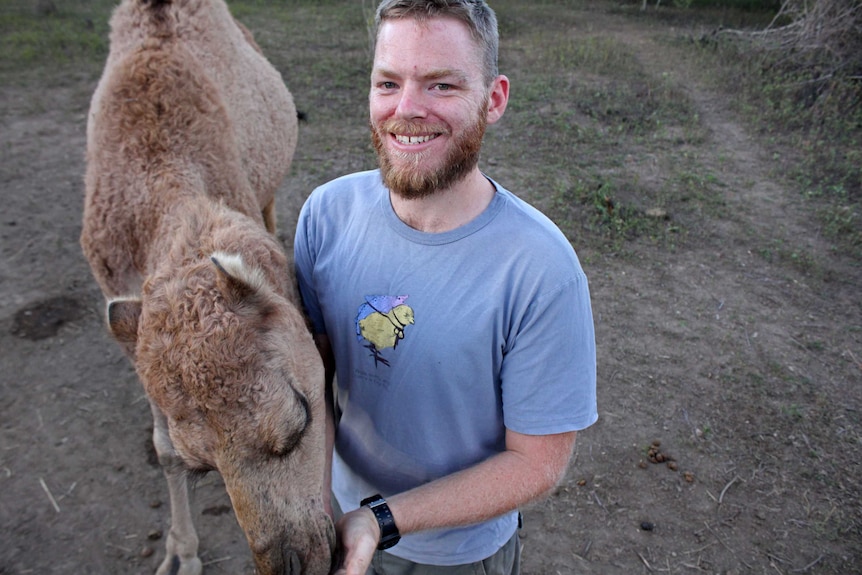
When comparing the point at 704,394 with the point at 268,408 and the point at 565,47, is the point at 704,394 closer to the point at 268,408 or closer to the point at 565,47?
the point at 268,408

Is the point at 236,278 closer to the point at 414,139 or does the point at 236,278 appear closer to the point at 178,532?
the point at 414,139

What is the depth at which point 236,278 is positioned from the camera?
1.79m

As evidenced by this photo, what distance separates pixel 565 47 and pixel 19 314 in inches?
464

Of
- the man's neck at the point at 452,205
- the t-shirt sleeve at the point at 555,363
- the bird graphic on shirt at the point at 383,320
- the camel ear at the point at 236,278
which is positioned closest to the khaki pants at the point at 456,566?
the t-shirt sleeve at the point at 555,363

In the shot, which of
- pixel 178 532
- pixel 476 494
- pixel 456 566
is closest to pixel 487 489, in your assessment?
pixel 476 494

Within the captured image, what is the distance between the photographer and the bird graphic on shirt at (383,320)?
1.92m

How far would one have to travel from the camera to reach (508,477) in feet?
6.03

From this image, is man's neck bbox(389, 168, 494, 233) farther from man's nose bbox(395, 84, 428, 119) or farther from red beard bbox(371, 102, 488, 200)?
man's nose bbox(395, 84, 428, 119)

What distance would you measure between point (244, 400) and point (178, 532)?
2.28 m

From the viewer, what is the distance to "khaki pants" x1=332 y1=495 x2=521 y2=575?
2207mm

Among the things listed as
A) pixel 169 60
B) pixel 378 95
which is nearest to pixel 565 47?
pixel 169 60

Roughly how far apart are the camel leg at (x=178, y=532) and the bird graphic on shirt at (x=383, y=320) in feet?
6.51

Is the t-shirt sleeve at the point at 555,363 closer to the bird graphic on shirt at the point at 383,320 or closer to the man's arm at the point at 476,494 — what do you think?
the man's arm at the point at 476,494

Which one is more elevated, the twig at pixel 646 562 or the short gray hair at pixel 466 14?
the short gray hair at pixel 466 14
